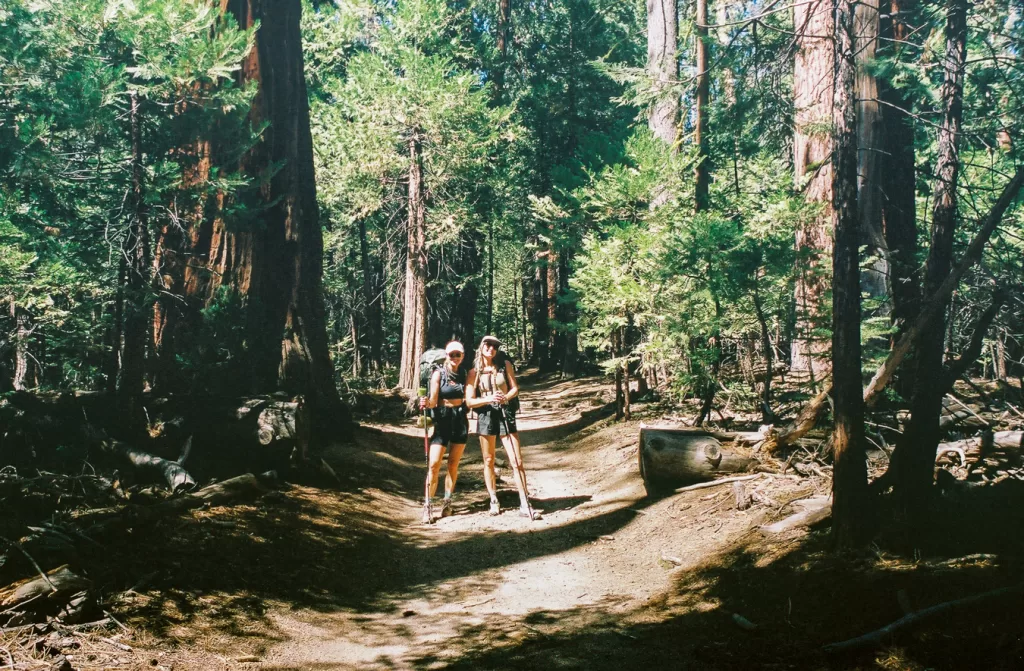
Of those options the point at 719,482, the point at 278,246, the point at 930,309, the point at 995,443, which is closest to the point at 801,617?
the point at 930,309

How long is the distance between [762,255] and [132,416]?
318 inches

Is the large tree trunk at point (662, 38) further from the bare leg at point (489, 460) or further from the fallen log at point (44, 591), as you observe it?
the fallen log at point (44, 591)

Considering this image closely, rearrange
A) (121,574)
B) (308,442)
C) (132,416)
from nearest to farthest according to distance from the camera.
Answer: (121,574) < (132,416) < (308,442)

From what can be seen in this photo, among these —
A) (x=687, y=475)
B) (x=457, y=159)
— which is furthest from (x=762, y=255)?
(x=457, y=159)

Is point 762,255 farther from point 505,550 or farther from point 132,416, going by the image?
point 132,416

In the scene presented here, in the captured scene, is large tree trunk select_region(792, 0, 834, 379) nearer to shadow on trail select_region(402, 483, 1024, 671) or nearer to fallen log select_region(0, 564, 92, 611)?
shadow on trail select_region(402, 483, 1024, 671)

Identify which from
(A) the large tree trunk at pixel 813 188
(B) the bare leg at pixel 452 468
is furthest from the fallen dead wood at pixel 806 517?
(B) the bare leg at pixel 452 468

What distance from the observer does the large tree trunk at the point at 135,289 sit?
7.98m

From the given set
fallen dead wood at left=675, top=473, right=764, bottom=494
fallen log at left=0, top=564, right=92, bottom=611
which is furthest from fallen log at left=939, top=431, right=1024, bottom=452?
fallen log at left=0, top=564, right=92, bottom=611

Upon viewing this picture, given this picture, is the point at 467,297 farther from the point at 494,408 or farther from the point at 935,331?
the point at 935,331

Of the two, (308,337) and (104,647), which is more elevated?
(308,337)

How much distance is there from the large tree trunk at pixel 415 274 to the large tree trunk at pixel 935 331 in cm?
1401

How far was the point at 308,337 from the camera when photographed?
12180 millimetres

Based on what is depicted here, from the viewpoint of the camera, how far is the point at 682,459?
8.25 m
